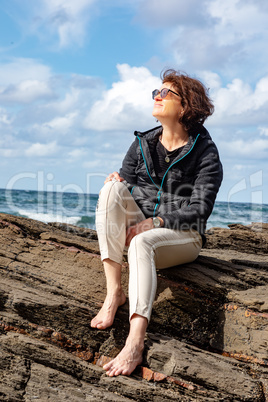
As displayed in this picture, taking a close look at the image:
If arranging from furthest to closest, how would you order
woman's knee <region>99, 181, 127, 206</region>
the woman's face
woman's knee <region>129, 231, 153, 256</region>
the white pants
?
the woman's face < woman's knee <region>99, 181, 127, 206</region> < woman's knee <region>129, 231, 153, 256</region> < the white pants

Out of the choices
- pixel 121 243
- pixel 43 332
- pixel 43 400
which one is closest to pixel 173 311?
pixel 121 243

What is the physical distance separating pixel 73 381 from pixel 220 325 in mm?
1427

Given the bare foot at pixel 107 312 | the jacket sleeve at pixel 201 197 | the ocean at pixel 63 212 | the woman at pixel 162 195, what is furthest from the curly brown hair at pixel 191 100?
the ocean at pixel 63 212

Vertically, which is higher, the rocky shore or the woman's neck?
the woman's neck

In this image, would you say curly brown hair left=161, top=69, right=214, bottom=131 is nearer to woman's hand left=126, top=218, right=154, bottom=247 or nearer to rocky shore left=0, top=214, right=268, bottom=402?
woman's hand left=126, top=218, right=154, bottom=247

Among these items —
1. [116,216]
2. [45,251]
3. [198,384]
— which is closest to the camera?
[198,384]

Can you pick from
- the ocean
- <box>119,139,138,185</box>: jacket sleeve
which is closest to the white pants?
<box>119,139,138,185</box>: jacket sleeve

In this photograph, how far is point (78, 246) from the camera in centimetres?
461

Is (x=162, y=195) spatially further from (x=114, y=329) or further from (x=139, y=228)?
(x=114, y=329)

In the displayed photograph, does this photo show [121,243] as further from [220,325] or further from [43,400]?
[43,400]

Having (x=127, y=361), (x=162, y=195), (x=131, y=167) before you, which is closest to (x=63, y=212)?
(x=131, y=167)

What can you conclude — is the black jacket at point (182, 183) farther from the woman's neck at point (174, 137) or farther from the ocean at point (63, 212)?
the ocean at point (63, 212)

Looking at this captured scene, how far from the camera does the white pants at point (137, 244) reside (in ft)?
11.1

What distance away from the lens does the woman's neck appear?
4176mm
